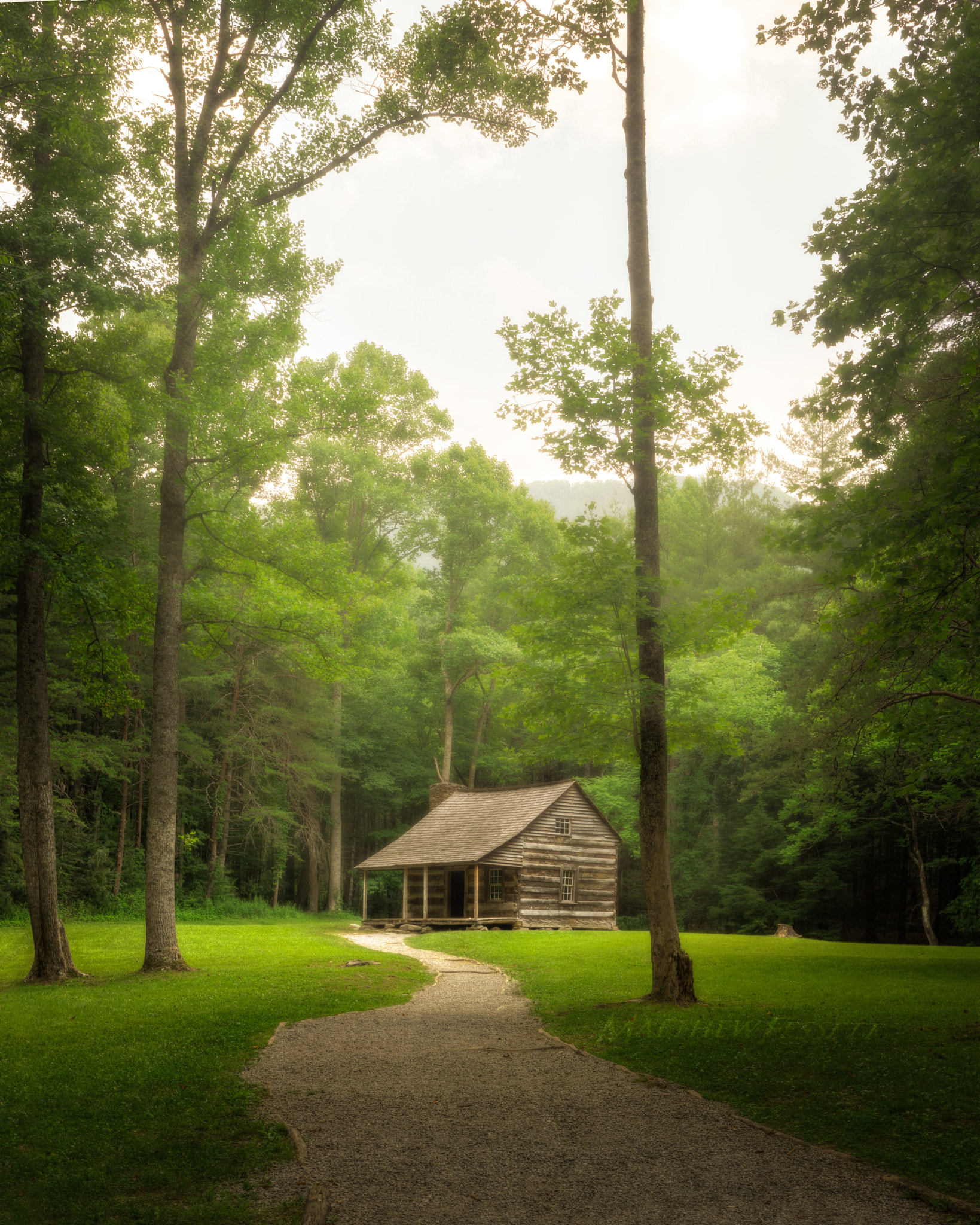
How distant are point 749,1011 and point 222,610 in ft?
40.6

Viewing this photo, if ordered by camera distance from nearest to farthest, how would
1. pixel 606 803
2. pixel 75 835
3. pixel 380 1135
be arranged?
pixel 380 1135
pixel 75 835
pixel 606 803

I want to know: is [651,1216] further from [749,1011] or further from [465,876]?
[465,876]

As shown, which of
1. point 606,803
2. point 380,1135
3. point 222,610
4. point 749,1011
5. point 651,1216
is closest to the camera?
point 651,1216

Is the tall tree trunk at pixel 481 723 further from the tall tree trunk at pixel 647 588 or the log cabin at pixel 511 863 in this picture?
the tall tree trunk at pixel 647 588

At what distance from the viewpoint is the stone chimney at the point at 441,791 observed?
36.5 m

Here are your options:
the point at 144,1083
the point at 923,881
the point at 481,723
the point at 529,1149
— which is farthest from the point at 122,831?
the point at 923,881

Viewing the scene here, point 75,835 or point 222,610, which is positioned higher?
point 222,610

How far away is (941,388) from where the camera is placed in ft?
48.7

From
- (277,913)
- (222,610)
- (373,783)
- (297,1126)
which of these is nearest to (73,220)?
(222,610)

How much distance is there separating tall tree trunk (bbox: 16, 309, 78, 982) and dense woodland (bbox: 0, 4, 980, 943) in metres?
0.14

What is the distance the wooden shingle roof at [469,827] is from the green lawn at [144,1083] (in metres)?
14.1

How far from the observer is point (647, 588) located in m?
11.9

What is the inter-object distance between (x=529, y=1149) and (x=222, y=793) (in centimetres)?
3051

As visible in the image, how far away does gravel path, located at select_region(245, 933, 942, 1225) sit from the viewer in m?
4.99
